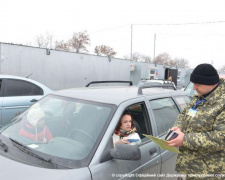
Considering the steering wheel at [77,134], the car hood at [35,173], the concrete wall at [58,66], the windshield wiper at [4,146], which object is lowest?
the car hood at [35,173]

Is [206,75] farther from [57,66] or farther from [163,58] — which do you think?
[163,58]

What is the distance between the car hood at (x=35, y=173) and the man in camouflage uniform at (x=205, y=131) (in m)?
0.80

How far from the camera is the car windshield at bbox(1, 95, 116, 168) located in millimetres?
1842

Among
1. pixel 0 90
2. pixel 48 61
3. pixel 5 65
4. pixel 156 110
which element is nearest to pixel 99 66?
pixel 48 61

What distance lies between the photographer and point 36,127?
2.31m

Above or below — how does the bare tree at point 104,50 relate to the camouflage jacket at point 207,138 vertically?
above

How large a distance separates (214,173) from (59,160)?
4.34ft

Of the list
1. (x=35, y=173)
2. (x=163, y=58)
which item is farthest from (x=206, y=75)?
(x=163, y=58)

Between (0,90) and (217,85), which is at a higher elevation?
(217,85)

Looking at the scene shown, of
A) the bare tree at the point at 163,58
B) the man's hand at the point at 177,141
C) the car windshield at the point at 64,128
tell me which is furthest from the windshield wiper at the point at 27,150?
the bare tree at the point at 163,58

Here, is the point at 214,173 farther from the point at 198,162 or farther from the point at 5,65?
the point at 5,65

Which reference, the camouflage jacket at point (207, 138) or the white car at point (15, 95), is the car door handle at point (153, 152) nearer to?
the camouflage jacket at point (207, 138)

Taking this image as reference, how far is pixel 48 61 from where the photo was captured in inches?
453

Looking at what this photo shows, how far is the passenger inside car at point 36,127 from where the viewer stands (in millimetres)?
2131
